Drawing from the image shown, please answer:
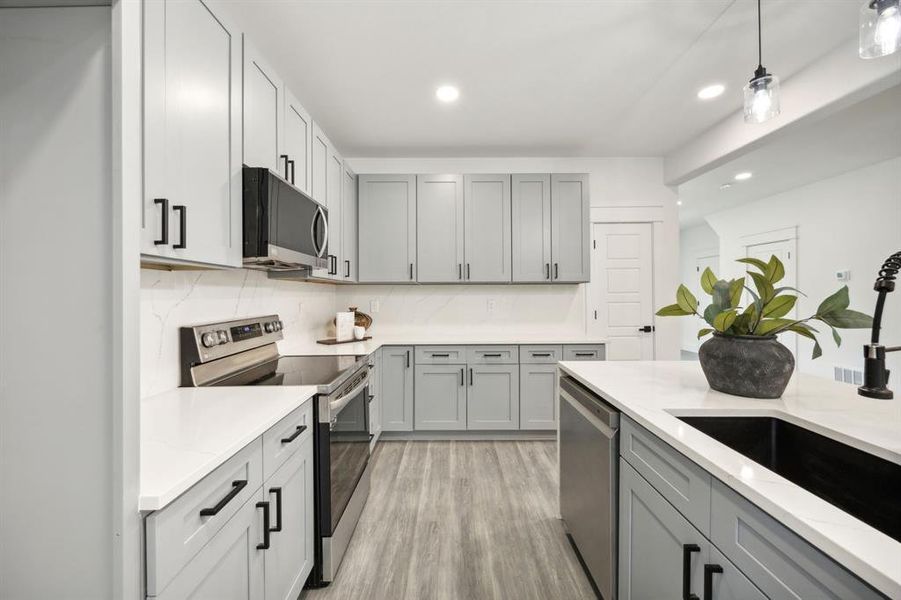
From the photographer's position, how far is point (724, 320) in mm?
1271

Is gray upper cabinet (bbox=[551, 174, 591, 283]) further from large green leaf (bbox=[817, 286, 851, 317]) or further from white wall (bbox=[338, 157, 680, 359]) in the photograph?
large green leaf (bbox=[817, 286, 851, 317])

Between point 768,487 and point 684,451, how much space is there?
206 millimetres

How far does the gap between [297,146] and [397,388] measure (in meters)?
2.05

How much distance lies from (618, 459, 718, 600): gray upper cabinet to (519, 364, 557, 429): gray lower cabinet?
1906mm

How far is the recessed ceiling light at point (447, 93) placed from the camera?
7.86ft

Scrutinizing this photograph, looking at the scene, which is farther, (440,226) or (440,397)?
(440,226)

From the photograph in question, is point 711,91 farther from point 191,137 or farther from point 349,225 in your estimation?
point 191,137

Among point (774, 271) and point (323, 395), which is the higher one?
point (774, 271)

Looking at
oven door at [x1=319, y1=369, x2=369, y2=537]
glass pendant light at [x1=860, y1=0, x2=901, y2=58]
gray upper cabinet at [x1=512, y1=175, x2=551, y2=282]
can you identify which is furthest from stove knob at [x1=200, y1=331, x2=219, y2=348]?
glass pendant light at [x1=860, y1=0, x2=901, y2=58]

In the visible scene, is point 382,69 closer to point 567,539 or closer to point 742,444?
point 742,444

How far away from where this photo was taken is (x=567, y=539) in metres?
1.91

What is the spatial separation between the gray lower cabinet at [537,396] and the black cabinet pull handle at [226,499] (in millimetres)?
2545

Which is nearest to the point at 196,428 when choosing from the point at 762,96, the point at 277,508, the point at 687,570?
the point at 277,508

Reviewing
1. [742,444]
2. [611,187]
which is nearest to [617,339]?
[611,187]
